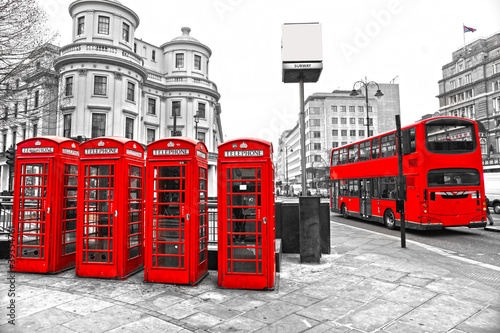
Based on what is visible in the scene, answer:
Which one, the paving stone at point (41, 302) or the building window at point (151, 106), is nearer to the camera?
the paving stone at point (41, 302)

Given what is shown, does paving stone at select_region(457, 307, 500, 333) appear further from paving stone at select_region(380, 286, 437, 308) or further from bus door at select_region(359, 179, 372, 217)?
bus door at select_region(359, 179, 372, 217)

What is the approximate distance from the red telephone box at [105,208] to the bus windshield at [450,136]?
10.8 metres

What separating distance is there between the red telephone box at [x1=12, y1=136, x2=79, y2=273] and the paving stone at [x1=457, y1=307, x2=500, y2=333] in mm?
7164

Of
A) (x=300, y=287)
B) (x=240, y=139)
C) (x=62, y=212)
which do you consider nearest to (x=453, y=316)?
(x=300, y=287)

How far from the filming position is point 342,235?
498 inches

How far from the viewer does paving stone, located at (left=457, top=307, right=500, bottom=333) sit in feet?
13.5

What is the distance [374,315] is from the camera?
459 centimetres

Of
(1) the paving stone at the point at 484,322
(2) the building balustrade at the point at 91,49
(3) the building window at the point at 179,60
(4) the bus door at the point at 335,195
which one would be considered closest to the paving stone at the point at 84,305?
(1) the paving stone at the point at 484,322

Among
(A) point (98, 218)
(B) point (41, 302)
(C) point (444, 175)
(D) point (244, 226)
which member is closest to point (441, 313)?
(D) point (244, 226)

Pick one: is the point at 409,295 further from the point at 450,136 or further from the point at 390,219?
the point at 390,219

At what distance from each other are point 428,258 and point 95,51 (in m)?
30.4

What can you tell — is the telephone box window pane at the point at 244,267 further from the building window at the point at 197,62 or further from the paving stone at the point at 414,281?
the building window at the point at 197,62

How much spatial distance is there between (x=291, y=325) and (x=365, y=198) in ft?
45.2

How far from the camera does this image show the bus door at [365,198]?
16453 mm
